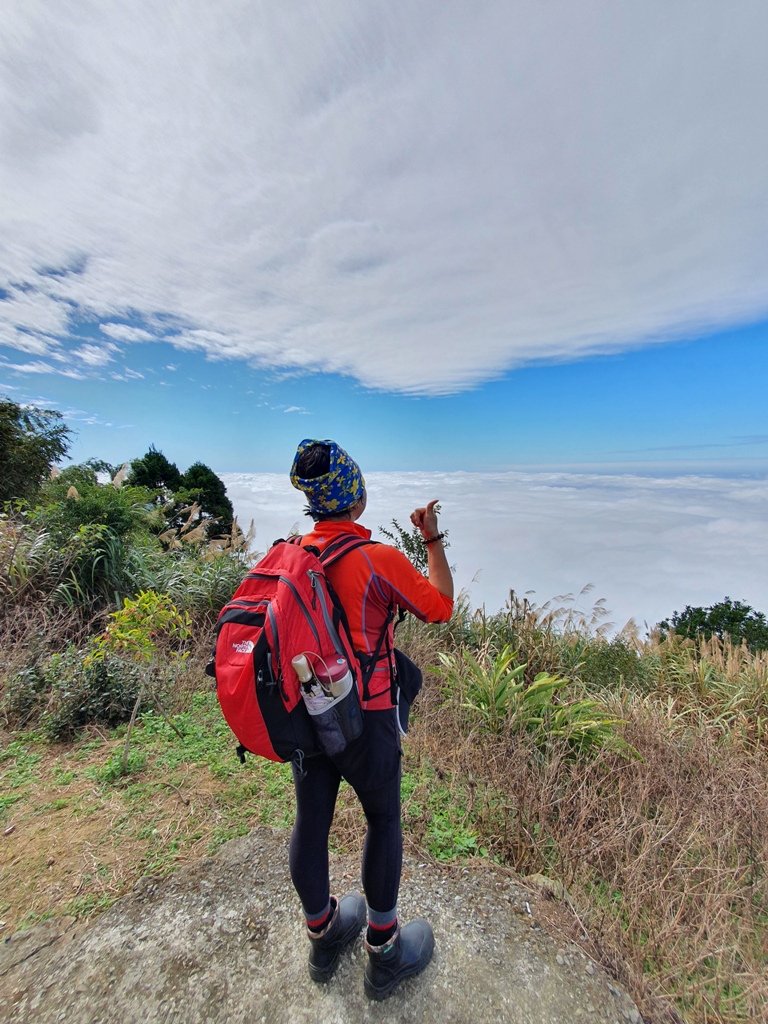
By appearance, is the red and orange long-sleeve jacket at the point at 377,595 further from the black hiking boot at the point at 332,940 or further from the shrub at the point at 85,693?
the shrub at the point at 85,693

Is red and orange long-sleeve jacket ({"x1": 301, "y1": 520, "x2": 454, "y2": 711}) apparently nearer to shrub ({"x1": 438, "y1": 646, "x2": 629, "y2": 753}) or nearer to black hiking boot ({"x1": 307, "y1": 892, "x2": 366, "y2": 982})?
black hiking boot ({"x1": 307, "y1": 892, "x2": 366, "y2": 982})

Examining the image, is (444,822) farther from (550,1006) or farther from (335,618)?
(335,618)

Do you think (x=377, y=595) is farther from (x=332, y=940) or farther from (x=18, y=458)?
(x=18, y=458)

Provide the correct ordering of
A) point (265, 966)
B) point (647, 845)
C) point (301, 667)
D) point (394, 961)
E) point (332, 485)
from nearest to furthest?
point (301, 667) < point (332, 485) < point (394, 961) < point (265, 966) < point (647, 845)

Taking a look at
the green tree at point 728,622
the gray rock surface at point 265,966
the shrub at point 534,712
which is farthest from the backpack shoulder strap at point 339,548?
the green tree at point 728,622

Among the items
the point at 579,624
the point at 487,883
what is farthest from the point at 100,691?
the point at 579,624

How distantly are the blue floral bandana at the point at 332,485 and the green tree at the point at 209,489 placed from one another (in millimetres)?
20775

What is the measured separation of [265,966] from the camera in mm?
1908

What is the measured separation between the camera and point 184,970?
189cm

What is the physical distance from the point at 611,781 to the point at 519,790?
2.53 ft

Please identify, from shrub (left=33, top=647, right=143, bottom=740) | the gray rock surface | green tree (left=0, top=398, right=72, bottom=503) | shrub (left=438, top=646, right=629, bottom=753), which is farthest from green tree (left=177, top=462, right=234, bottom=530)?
the gray rock surface

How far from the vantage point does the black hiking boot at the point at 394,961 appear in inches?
69.0

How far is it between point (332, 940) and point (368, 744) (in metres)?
0.96

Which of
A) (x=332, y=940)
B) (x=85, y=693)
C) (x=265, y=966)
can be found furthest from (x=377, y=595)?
(x=85, y=693)
